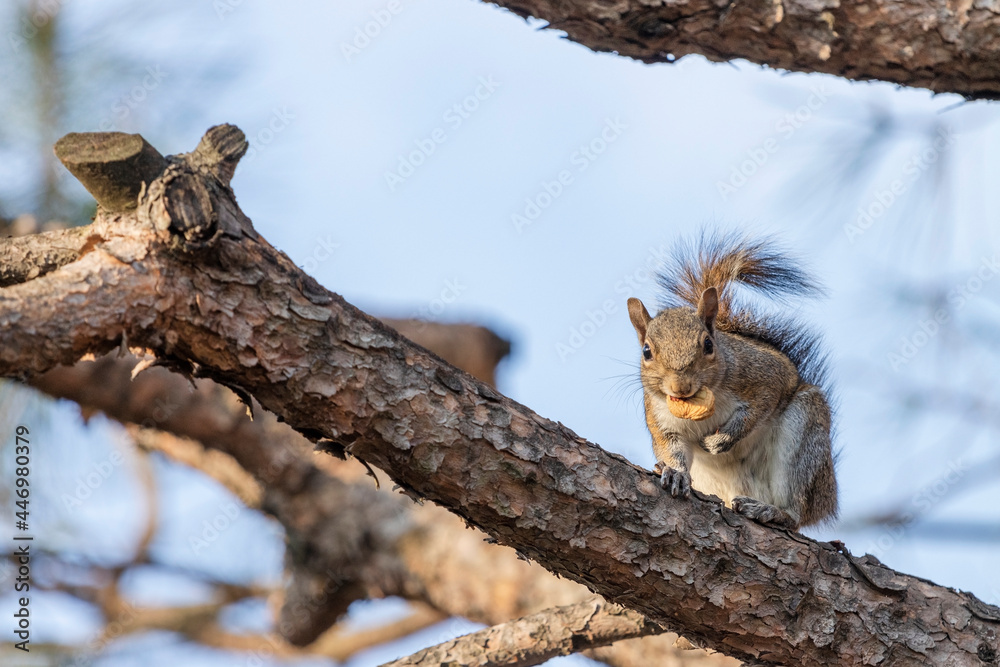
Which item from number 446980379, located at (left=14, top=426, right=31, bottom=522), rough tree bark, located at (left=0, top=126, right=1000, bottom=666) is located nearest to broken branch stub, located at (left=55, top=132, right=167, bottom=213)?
rough tree bark, located at (left=0, top=126, right=1000, bottom=666)

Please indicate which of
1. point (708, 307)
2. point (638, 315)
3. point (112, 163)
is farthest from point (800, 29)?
point (112, 163)

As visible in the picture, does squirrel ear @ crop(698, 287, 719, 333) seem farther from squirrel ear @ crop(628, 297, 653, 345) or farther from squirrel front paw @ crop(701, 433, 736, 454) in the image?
squirrel front paw @ crop(701, 433, 736, 454)

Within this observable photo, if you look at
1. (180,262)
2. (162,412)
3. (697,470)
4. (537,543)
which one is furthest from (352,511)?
(180,262)

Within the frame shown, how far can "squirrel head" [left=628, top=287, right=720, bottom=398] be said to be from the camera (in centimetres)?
259

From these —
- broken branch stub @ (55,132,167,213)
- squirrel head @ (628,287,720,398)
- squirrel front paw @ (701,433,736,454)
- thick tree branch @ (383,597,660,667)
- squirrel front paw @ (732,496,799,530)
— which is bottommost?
thick tree branch @ (383,597,660,667)

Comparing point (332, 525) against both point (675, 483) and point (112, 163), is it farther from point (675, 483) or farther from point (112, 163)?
point (112, 163)

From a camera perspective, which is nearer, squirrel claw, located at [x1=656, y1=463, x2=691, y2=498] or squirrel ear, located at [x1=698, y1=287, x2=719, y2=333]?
squirrel claw, located at [x1=656, y1=463, x2=691, y2=498]

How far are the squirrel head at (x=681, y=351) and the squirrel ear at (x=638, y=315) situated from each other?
0.08ft

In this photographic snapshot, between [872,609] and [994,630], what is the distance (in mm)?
318

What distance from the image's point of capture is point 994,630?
2168 millimetres

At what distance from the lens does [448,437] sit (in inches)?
70.7

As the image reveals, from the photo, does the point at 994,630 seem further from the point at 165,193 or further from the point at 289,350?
the point at 165,193

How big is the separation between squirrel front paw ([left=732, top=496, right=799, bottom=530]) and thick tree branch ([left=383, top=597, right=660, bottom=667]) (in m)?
0.40

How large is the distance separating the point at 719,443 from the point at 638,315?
50 cm
